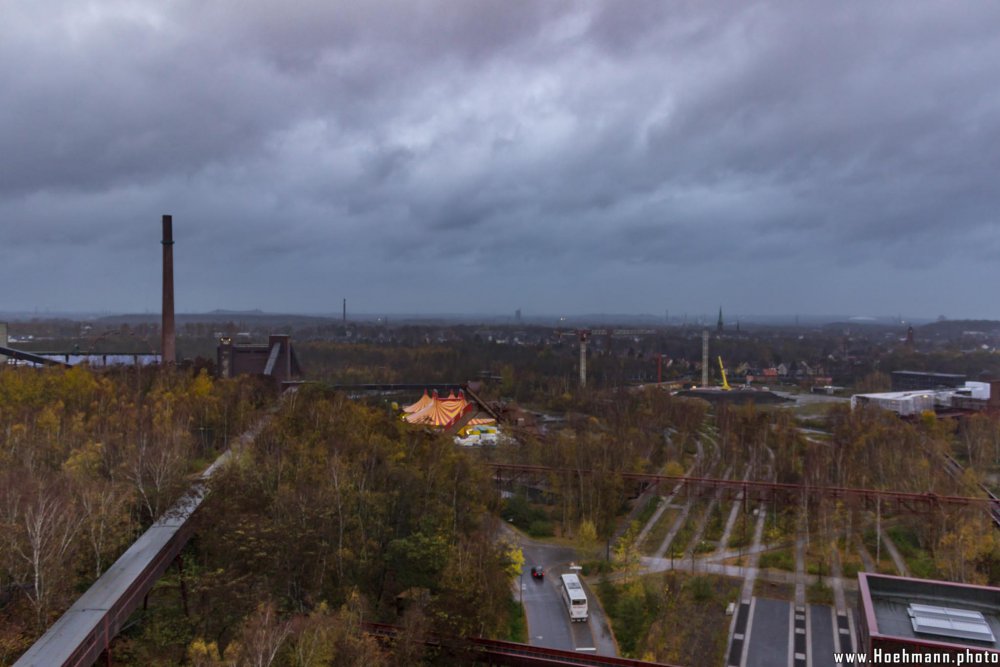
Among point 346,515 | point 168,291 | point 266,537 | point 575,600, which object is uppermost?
point 168,291

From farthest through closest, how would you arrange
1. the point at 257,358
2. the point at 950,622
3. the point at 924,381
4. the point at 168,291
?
the point at 924,381
the point at 257,358
the point at 168,291
the point at 950,622

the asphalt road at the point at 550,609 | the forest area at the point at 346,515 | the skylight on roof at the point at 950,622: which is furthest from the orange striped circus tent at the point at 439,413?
the skylight on roof at the point at 950,622

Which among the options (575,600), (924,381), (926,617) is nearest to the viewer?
(926,617)

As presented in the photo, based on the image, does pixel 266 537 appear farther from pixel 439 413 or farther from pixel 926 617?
pixel 439 413

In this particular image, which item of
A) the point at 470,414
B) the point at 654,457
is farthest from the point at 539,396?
the point at 654,457

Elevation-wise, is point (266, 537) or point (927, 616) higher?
point (266, 537)

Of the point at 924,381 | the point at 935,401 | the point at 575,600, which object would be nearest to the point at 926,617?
the point at 575,600

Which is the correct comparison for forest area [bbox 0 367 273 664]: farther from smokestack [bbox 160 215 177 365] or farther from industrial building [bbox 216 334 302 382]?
industrial building [bbox 216 334 302 382]
